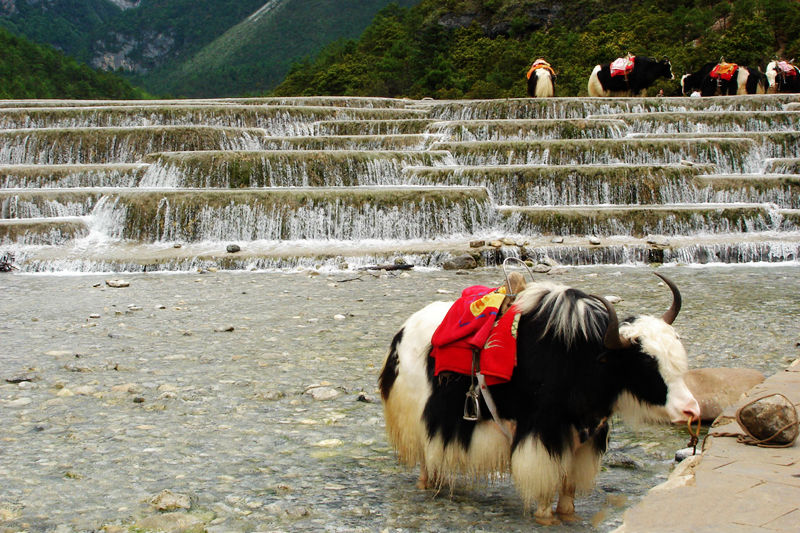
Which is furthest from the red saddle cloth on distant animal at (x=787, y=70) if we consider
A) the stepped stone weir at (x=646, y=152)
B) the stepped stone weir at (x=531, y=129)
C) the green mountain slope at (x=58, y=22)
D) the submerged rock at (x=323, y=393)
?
the green mountain slope at (x=58, y=22)

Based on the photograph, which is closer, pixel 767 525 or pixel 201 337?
pixel 767 525

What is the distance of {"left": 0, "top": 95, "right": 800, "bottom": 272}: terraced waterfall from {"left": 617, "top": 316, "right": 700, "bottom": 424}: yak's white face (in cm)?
972

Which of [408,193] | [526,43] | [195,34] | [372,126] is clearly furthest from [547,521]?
[195,34]

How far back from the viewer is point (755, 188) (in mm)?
16766

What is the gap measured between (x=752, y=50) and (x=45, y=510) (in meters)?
36.5

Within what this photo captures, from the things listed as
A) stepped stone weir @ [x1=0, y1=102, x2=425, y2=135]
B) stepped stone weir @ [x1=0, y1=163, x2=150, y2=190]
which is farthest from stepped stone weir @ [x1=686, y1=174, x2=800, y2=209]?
stepped stone weir @ [x1=0, y1=163, x2=150, y2=190]

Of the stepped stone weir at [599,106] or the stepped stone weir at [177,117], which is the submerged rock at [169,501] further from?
the stepped stone weir at [599,106]

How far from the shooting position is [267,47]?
447 ft

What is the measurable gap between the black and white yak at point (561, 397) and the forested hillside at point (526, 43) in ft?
102

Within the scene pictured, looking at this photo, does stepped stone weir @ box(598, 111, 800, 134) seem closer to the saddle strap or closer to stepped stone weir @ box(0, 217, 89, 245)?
stepped stone weir @ box(0, 217, 89, 245)

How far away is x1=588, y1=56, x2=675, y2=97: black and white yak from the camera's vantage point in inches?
1125

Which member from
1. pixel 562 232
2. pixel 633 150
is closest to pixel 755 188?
pixel 633 150

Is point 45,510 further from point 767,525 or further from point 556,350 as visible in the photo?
point 767,525

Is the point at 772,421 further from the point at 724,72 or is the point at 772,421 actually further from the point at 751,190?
the point at 724,72
